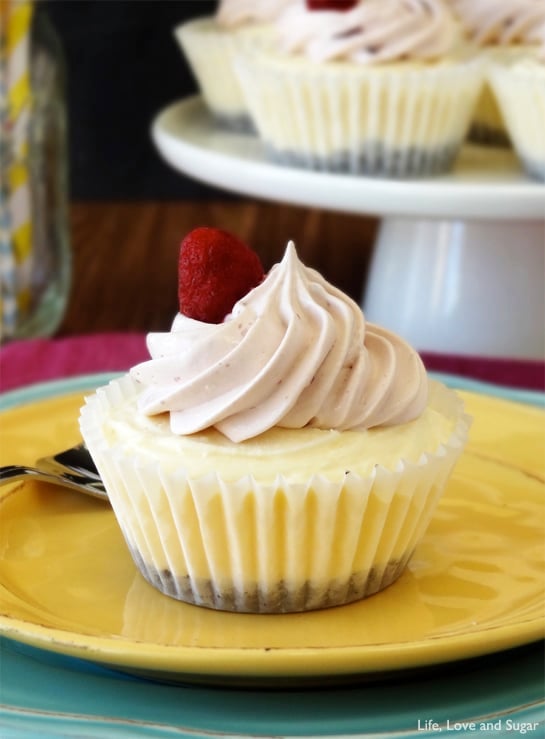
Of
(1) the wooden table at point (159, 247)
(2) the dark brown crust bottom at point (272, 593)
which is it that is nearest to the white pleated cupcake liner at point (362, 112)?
(1) the wooden table at point (159, 247)

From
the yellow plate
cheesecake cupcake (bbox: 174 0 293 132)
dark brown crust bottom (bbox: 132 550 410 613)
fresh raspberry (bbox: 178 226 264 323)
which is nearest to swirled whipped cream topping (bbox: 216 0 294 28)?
cheesecake cupcake (bbox: 174 0 293 132)

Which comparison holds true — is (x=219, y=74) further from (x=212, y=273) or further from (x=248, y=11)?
(x=212, y=273)

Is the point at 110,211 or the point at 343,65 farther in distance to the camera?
the point at 110,211

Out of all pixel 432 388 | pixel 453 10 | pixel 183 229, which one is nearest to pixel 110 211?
pixel 183 229

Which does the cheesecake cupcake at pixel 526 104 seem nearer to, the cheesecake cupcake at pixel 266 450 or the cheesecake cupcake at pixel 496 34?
the cheesecake cupcake at pixel 496 34

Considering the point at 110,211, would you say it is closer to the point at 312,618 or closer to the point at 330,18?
the point at 330,18

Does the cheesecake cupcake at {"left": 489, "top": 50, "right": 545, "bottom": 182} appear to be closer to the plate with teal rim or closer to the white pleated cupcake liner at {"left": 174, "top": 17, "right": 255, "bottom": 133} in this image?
the white pleated cupcake liner at {"left": 174, "top": 17, "right": 255, "bottom": 133}
